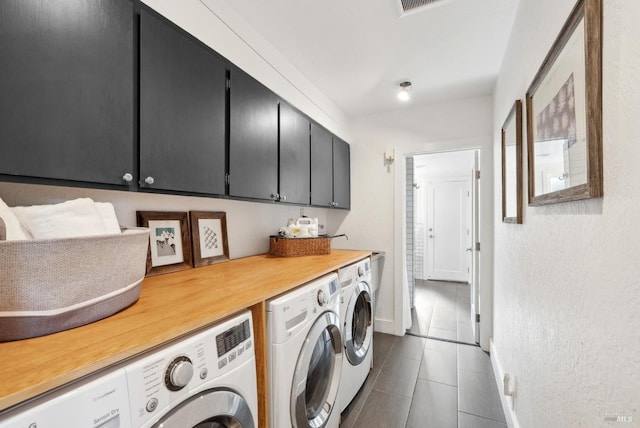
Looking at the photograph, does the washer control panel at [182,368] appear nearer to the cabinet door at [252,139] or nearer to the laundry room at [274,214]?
the laundry room at [274,214]

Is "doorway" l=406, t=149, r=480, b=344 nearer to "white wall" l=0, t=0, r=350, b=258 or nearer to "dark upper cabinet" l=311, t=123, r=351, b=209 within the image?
"dark upper cabinet" l=311, t=123, r=351, b=209

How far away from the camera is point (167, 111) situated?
115 cm

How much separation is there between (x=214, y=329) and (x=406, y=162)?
284 centimetres

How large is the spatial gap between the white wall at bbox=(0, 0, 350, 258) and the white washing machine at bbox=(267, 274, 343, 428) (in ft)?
2.79

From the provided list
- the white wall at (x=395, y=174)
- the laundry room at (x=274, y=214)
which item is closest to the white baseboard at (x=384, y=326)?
the white wall at (x=395, y=174)

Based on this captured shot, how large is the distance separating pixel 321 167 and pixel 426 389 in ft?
6.30

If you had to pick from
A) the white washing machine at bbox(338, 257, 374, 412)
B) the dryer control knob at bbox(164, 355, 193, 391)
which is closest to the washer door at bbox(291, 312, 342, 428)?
the white washing machine at bbox(338, 257, 374, 412)

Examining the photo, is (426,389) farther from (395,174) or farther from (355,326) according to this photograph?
(395,174)

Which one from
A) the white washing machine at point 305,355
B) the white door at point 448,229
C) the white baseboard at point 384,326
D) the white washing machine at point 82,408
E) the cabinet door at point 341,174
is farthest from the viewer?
the white door at point 448,229

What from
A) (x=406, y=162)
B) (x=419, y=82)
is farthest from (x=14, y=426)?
(x=406, y=162)

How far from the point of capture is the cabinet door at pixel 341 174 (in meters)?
2.80

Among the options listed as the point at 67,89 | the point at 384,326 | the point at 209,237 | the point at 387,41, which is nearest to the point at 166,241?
the point at 209,237

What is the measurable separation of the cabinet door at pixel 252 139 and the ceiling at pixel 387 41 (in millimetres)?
435

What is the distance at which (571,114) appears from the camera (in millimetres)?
829
